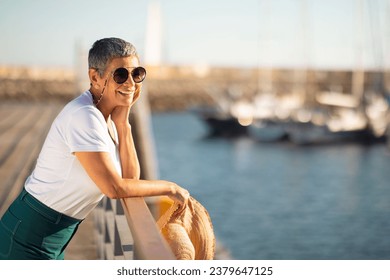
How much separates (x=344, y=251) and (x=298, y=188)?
26.5 ft

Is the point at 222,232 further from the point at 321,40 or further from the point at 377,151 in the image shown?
the point at 321,40

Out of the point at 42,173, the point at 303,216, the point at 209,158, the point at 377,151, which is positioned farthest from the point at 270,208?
the point at 42,173

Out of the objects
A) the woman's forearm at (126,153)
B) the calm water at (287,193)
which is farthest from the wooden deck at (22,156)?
the calm water at (287,193)

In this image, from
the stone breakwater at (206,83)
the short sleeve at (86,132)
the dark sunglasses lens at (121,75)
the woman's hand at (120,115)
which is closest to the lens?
the short sleeve at (86,132)

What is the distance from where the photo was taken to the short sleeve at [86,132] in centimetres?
170

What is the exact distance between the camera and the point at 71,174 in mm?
1742

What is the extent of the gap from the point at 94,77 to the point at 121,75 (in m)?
0.07

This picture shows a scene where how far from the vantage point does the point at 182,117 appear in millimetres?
51562

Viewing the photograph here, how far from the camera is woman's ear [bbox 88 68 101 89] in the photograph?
183 centimetres

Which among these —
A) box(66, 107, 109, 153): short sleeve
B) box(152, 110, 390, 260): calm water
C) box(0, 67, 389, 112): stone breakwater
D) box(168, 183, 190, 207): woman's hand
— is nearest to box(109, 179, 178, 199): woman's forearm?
box(168, 183, 190, 207): woman's hand

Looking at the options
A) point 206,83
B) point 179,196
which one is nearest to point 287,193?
point 179,196

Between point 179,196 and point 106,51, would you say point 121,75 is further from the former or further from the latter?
point 179,196

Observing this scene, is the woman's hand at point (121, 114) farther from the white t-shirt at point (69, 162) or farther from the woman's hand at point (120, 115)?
the white t-shirt at point (69, 162)

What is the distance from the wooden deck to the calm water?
4.39 metres
